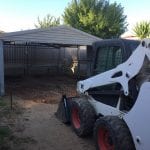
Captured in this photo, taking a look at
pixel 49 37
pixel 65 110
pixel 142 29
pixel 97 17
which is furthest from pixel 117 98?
pixel 97 17

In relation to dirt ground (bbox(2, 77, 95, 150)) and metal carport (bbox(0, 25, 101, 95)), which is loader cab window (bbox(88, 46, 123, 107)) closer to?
dirt ground (bbox(2, 77, 95, 150))

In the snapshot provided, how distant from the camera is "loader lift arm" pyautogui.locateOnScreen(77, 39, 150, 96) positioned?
539 cm

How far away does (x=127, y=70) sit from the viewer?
19.1 feet

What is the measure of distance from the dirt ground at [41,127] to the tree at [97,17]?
25.3 m

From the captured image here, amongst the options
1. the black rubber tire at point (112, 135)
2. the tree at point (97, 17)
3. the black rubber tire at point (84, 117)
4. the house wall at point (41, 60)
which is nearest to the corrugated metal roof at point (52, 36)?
the house wall at point (41, 60)

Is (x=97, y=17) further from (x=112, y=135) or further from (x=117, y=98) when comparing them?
(x=112, y=135)

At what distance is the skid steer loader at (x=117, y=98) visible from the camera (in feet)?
17.0

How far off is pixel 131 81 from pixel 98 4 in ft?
124

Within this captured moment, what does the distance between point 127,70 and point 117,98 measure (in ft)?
2.81

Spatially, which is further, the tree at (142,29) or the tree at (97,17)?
the tree at (97,17)

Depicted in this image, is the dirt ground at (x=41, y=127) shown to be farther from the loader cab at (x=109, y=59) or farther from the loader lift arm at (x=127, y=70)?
the loader lift arm at (x=127, y=70)

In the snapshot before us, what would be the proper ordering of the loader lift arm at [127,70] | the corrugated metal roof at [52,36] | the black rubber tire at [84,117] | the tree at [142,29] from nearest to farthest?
the loader lift arm at [127,70]
the black rubber tire at [84,117]
the corrugated metal roof at [52,36]
the tree at [142,29]

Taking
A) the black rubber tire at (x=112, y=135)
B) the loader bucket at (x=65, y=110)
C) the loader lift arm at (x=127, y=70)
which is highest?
the loader lift arm at (x=127, y=70)

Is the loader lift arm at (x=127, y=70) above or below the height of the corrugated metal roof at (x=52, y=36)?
above
